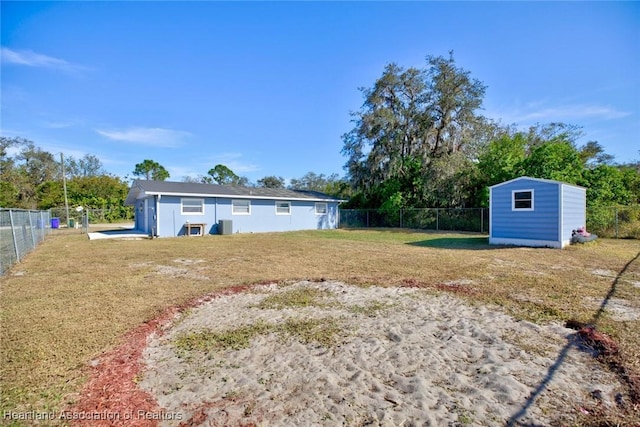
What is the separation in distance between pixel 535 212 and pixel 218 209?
1576cm

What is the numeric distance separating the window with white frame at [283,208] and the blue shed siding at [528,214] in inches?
507

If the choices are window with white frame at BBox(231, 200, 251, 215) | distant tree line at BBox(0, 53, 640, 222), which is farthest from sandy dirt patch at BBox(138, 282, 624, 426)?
distant tree line at BBox(0, 53, 640, 222)

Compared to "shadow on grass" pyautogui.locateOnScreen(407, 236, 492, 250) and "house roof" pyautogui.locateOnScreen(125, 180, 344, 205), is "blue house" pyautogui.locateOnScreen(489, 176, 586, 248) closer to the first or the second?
"shadow on grass" pyautogui.locateOnScreen(407, 236, 492, 250)

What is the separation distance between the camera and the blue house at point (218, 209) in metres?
16.6

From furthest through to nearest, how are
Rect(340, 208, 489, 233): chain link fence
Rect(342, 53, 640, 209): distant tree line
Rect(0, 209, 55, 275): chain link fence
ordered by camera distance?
Rect(342, 53, 640, 209): distant tree line, Rect(340, 208, 489, 233): chain link fence, Rect(0, 209, 55, 275): chain link fence

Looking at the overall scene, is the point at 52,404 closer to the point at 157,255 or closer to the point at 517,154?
the point at 157,255

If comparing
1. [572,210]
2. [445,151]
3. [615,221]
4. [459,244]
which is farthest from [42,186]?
[615,221]

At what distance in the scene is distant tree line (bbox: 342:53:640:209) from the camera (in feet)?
63.7

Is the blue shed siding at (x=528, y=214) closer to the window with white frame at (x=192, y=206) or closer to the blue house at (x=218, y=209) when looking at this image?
the blue house at (x=218, y=209)

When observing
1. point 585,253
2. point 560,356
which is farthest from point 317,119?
point 560,356

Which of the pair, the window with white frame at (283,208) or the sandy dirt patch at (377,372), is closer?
the sandy dirt patch at (377,372)

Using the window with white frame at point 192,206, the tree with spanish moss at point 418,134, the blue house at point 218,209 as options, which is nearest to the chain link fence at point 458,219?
the tree with spanish moss at point 418,134

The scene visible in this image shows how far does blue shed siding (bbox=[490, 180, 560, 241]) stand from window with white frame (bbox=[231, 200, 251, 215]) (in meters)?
13.7

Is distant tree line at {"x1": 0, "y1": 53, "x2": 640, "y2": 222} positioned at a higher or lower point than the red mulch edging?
Answer: higher
